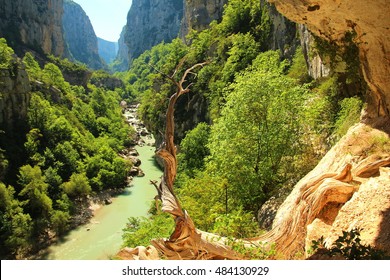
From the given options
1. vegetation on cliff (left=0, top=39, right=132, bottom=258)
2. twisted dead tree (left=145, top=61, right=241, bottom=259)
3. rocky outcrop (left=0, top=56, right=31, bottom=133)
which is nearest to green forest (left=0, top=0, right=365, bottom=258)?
vegetation on cliff (left=0, top=39, right=132, bottom=258)

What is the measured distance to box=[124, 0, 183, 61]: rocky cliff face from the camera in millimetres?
145000

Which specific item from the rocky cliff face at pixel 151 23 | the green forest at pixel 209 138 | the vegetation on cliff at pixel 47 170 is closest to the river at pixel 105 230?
the green forest at pixel 209 138

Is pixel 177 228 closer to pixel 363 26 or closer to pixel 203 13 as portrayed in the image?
pixel 363 26

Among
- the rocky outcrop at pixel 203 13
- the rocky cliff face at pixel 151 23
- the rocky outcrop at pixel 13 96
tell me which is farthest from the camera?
the rocky cliff face at pixel 151 23

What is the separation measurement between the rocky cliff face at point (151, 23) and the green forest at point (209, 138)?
78.8 meters

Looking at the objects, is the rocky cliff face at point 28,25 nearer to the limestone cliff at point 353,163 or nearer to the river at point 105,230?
the river at point 105,230

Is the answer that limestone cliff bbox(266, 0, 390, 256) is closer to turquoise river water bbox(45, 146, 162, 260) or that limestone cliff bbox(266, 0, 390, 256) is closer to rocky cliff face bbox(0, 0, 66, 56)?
turquoise river water bbox(45, 146, 162, 260)

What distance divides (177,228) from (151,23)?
159 m

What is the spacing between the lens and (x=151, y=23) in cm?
15512

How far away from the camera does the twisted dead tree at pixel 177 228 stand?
5547 millimetres

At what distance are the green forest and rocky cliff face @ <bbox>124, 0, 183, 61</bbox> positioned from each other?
259 feet

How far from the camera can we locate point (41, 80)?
52.3m

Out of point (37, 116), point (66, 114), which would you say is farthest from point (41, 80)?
point (37, 116)
